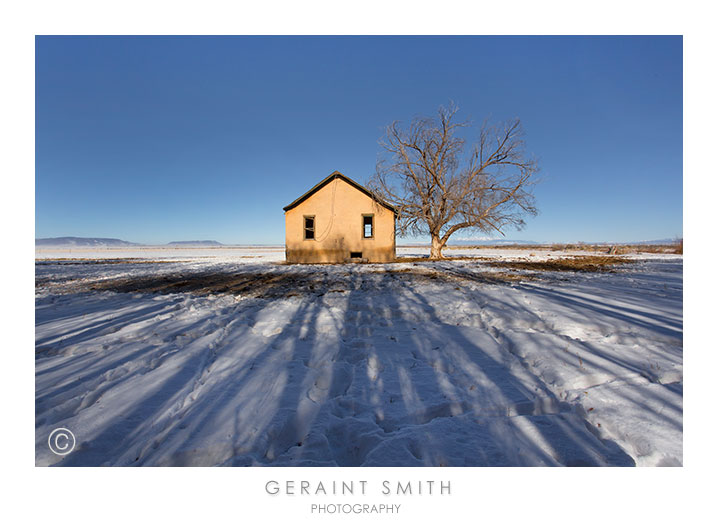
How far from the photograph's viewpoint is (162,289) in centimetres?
739

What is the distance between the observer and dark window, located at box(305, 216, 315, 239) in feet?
52.6

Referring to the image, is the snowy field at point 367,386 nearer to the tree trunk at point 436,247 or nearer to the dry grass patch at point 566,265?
the dry grass patch at point 566,265

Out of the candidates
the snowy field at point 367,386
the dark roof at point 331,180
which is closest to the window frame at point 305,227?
the dark roof at point 331,180

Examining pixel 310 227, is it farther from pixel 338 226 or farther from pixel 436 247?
pixel 436 247

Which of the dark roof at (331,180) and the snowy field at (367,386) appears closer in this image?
the snowy field at (367,386)

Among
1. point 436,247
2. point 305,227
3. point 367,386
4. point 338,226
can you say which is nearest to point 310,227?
point 305,227

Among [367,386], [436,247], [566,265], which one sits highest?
[436,247]

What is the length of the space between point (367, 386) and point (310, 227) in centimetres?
Result: 1470

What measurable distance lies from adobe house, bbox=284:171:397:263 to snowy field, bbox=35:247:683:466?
11311mm

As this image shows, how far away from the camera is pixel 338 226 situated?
52.0 feet
